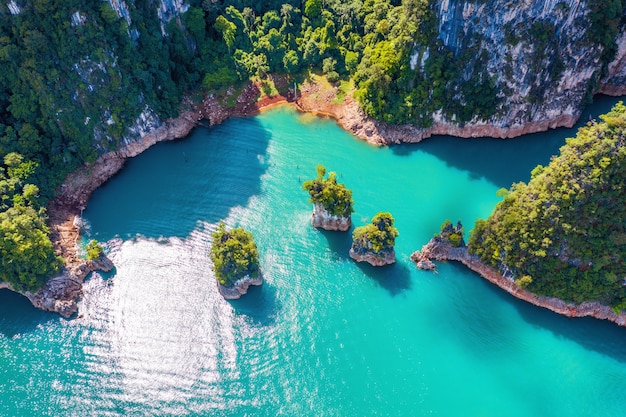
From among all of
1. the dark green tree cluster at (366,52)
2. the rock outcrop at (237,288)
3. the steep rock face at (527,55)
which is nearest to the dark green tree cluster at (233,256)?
the rock outcrop at (237,288)

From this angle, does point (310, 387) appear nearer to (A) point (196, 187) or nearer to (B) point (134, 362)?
(B) point (134, 362)

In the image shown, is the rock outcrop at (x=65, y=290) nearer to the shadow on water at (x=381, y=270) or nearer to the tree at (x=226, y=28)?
the shadow on water at (x=381, y=270)

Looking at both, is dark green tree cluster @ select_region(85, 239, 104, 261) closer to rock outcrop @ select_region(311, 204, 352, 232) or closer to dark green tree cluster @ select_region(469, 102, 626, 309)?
rock outcrop @ select_region(311, 204, 352, 232)

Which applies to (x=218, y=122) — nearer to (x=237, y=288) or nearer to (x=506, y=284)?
(x=237, y=288)

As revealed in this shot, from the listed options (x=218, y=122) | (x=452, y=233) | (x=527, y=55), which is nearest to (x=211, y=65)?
(x=218, y=122)

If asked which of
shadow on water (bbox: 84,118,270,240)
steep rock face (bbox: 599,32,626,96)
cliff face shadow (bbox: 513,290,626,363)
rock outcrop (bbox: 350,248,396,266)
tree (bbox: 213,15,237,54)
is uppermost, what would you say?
tree (bbox: 213,15,237,54)

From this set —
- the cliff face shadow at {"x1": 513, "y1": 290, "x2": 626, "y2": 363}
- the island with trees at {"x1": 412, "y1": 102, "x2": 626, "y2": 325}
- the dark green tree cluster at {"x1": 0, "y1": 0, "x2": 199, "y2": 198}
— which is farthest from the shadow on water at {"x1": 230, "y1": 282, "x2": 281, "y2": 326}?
the dark green tree cluster at {"x1": 0, "y1": 0, "x2": 199, "y2": 198}
